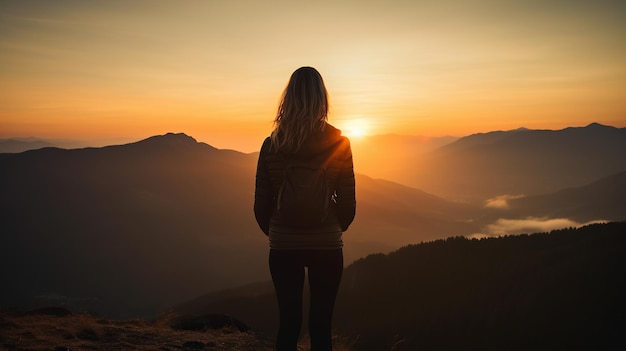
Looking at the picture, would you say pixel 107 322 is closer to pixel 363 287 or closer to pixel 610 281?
pixel 610 281

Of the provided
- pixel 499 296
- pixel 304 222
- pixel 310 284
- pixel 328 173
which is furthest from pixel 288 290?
pixel 499 296

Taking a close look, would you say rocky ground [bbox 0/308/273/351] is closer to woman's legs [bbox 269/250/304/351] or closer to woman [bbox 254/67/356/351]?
woman's legs [bbox 269/250/304/351]

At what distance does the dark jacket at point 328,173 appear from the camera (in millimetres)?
4441

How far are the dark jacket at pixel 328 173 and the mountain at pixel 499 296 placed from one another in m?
8.42

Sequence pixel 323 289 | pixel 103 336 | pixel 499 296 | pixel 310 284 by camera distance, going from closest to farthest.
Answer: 1. pixel 323 289
2. pixel 310 284
3. pixel 103 336
4. pixel 499 296

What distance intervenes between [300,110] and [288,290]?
1826 mm

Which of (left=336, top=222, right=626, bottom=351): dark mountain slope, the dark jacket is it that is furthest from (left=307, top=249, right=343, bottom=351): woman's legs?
(left=336, top=222, right=626, bottom=351): dark mountain slope

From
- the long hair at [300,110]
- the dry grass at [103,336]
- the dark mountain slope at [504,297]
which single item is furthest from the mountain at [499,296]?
the long hair at [300,110]

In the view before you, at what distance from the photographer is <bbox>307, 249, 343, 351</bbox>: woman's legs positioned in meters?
4.46

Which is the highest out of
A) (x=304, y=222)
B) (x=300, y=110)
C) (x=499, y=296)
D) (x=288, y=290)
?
(x=300, y=110)

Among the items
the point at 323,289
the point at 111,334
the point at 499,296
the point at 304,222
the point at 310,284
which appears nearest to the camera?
the point at 304,222

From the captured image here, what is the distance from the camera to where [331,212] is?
4.55m

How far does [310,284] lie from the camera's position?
471cm

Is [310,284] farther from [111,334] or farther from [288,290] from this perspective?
[111,334]
